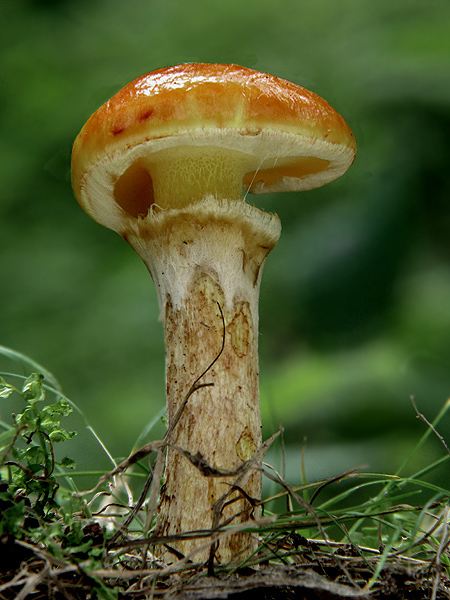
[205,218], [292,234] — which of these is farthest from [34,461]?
[292,234]

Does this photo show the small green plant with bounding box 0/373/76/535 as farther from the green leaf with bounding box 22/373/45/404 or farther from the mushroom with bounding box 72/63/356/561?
the mushroom with bounding box 72/63/356/561

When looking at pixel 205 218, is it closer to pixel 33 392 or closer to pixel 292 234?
pixel 33 392

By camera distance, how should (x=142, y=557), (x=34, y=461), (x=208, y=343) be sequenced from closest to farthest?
(x=142, y=557), (x=34, y=461), (x=208, y=343)

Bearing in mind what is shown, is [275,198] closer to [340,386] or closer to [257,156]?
[340,386]

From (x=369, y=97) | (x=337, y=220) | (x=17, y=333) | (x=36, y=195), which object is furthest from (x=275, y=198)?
(x=17, y=333)

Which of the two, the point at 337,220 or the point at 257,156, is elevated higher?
the point at 337,220

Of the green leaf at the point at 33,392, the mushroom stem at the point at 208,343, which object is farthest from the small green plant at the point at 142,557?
the mushroom stem at the point at 208,343
